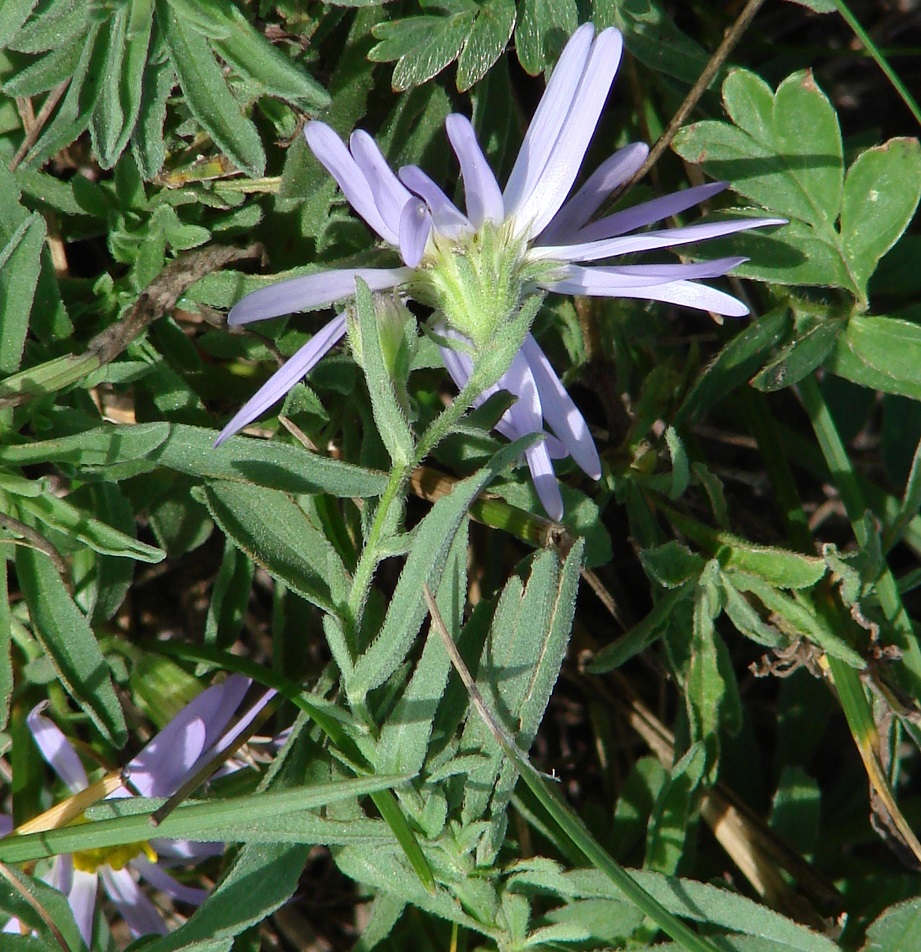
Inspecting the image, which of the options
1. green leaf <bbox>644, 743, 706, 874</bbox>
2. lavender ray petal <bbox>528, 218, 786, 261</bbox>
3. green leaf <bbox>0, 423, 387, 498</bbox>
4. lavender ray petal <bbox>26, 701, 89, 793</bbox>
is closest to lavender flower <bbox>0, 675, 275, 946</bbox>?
lavender ray petal <bbox>26, 701, 89, 793</bbox>

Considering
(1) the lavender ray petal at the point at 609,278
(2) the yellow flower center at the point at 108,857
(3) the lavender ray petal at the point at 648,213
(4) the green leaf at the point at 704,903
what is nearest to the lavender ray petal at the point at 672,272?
(1) the lavender ray petal at the point at 609,278

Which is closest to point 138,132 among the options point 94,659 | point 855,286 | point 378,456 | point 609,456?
point 378,456

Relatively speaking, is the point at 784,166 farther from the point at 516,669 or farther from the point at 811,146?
the point at 516,669

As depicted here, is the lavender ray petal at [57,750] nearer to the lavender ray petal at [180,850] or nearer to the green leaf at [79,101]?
the lavender ray petal at [180,850]

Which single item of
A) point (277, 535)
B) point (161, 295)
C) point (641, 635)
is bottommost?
point (641, 635)

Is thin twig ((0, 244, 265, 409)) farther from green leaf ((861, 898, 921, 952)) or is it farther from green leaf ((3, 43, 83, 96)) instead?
green leaf ((861, 898, 921, 952))

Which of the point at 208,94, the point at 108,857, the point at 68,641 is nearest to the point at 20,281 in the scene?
the point at 208,94
